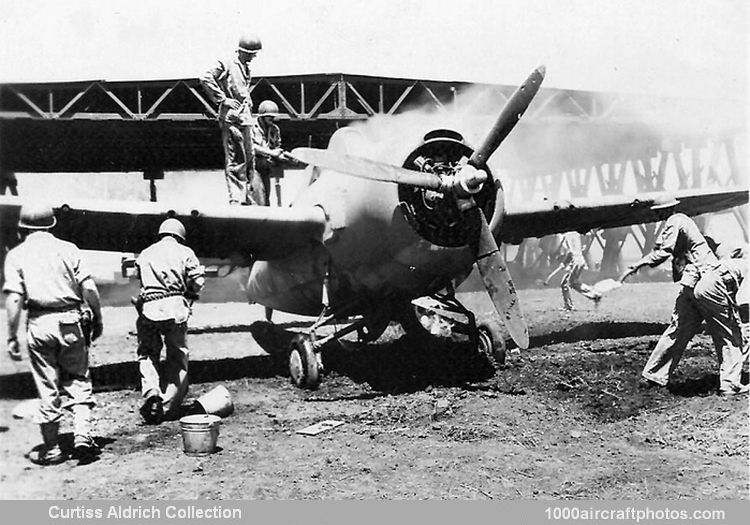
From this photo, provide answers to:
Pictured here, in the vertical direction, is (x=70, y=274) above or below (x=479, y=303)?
above

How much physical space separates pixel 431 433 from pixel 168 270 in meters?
3.23

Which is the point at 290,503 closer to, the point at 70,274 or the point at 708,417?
the point at 70,274

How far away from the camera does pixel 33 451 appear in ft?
19.7

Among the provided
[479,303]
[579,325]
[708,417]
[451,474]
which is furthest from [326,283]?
[479,303]

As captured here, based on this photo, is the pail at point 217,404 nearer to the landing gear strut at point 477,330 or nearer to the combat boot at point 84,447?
the combat boot at point 84,447

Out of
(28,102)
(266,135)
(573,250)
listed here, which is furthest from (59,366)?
(573,250)

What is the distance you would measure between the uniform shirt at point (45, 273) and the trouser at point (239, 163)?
4.62 m

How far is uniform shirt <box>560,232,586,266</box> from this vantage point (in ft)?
54.3

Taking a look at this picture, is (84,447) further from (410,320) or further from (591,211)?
(591,211)

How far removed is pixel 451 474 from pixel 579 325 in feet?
27.0

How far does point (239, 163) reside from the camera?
10531 mm

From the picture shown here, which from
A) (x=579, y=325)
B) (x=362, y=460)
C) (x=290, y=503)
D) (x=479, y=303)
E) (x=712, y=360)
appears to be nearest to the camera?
(x=290, y=503)

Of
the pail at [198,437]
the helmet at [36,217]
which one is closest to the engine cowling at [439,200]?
the pail at [198,437]

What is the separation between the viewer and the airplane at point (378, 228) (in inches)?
293
